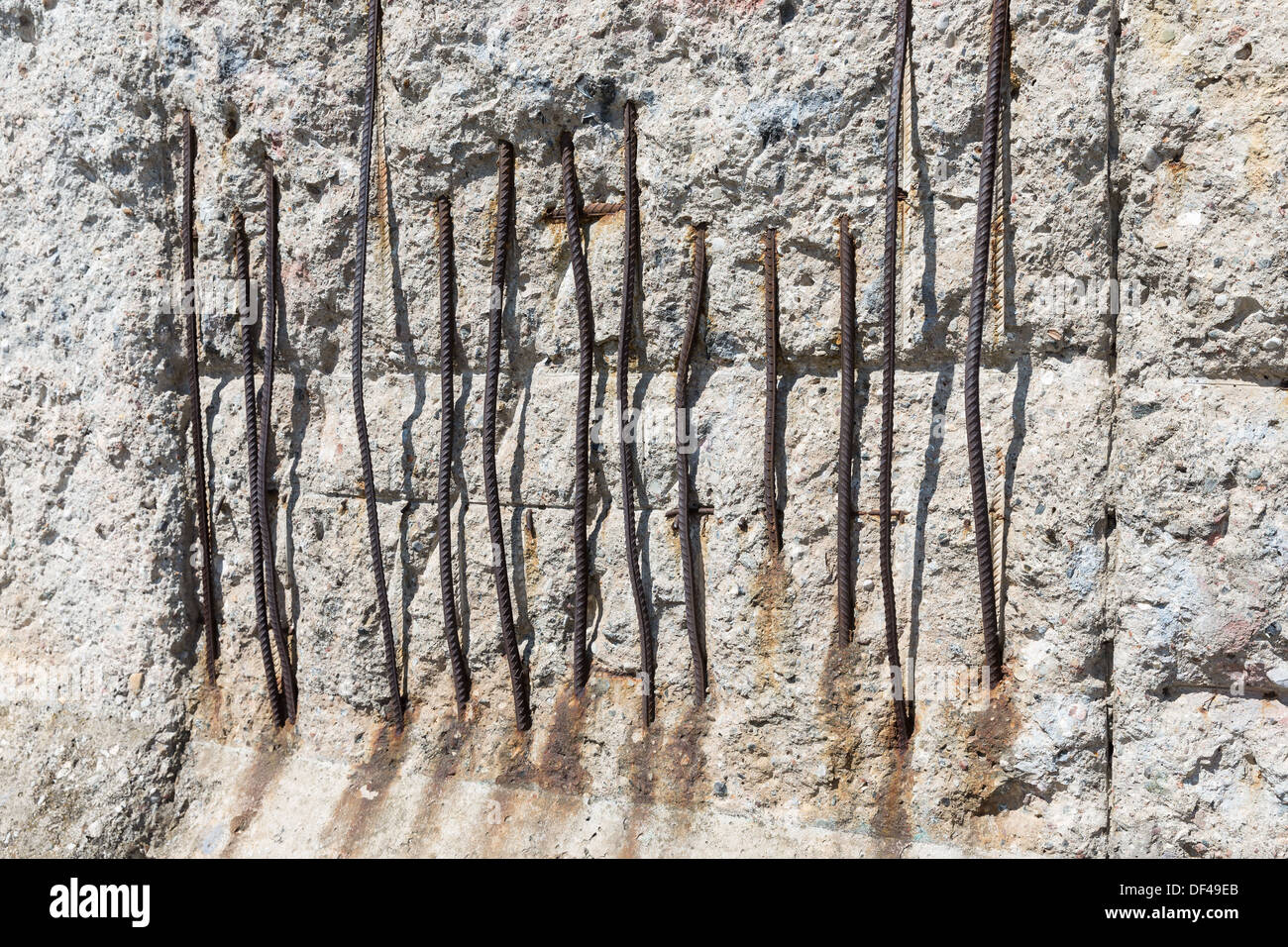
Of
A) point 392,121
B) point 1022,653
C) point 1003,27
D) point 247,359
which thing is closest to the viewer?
point 1003,27

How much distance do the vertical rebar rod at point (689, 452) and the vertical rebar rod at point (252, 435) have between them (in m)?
1.28

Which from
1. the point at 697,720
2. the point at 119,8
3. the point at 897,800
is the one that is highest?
the point at 119,8

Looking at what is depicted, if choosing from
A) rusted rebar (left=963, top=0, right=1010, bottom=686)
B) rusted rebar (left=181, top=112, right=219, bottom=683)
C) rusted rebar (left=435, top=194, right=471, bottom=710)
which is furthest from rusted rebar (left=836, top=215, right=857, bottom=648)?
rusted rebar (left=181, top=112, right=219, bottom=683)

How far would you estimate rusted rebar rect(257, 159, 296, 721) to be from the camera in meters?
2.71

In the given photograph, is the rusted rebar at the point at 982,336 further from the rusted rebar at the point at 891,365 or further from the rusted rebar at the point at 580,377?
the rusted rebar at the point at 580,377

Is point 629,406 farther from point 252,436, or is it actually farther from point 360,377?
point 252,436

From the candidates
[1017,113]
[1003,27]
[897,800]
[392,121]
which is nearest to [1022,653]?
[897,800]

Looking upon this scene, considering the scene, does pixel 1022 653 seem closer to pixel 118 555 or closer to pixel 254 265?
pixel 254 265

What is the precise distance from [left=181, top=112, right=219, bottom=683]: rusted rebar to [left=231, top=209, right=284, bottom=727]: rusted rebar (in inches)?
6.5

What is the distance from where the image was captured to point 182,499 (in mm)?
2912

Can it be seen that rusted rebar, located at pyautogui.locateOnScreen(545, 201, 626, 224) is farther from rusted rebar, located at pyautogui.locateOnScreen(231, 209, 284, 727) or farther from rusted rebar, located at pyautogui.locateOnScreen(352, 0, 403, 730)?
rusted rebar, located at pyautogui.locateOnScreen(231, 209, 284, 727)

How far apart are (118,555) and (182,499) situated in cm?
25

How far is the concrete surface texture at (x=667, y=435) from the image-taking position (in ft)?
6.39

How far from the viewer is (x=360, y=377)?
8.56 ft
